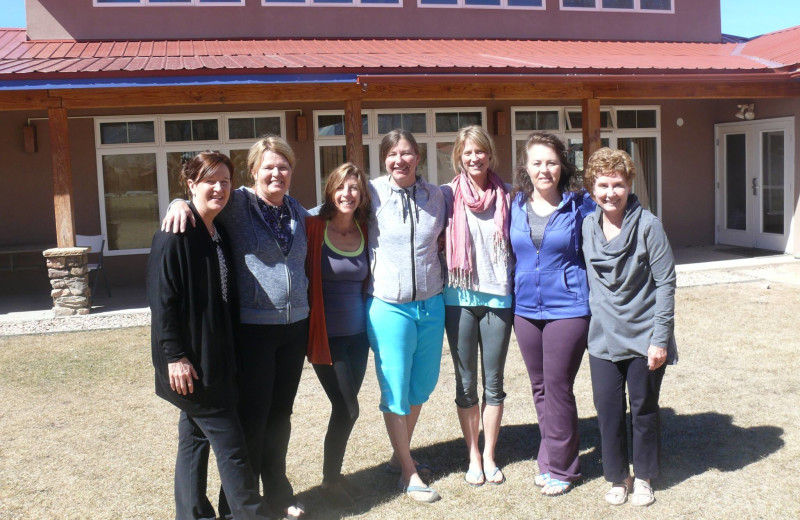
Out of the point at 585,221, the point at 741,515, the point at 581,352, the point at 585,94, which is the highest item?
the point at 585,94

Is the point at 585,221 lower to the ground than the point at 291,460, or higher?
higher

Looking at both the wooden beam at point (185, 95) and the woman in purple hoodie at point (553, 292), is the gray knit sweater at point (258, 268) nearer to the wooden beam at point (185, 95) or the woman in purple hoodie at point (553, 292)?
the woman in purple hoodie at point (553, 292)

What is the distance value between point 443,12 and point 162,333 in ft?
33.8

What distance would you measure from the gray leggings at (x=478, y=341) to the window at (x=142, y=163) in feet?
24.7

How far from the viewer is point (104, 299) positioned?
961cm

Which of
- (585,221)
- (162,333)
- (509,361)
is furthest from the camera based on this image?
(509,361)

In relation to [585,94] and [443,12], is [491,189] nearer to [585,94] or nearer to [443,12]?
[585,94]

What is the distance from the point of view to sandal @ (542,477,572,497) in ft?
11.5

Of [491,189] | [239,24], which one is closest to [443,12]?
[239,24]

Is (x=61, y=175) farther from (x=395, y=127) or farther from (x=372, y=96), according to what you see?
(x=395, y=127)

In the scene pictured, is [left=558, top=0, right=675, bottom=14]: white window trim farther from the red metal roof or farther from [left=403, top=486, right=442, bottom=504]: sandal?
[left=403, top=486, right=442, bottom=504]: sandal

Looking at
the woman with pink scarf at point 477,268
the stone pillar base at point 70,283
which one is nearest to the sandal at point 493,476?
the woman with pink scarf at point 477,268

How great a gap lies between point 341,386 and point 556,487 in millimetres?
1132

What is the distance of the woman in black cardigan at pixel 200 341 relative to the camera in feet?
9.13
